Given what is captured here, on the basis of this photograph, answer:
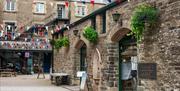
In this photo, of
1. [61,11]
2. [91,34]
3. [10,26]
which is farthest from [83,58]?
[61,11]

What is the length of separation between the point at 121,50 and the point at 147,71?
3.56m

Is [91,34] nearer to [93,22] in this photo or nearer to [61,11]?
[93,22]

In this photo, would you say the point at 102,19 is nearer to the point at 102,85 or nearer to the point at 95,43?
the point at 95,43

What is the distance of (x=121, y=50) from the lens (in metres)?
14.3

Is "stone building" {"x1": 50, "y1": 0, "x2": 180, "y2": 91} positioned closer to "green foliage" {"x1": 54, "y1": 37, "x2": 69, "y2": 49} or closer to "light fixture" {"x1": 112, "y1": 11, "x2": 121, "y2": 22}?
"light fixture" {"x1": 112, "y1": 11, "x2": 121, "y2": 22}

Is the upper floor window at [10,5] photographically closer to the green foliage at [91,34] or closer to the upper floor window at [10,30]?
the upper floor window at [10,30]

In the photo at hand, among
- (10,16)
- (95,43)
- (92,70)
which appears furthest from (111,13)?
(10,16)

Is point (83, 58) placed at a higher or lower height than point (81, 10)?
lower

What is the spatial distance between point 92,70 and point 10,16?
24.2m

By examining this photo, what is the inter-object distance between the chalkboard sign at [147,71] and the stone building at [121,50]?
8cm

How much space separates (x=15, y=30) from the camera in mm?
38156

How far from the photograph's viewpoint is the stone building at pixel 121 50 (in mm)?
9766

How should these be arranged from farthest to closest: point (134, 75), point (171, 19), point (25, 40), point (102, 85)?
point (25, 40)
point (102, 85)
point (134, 75)
point (171, 19)

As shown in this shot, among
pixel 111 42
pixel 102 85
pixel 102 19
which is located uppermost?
pixel 102 19
